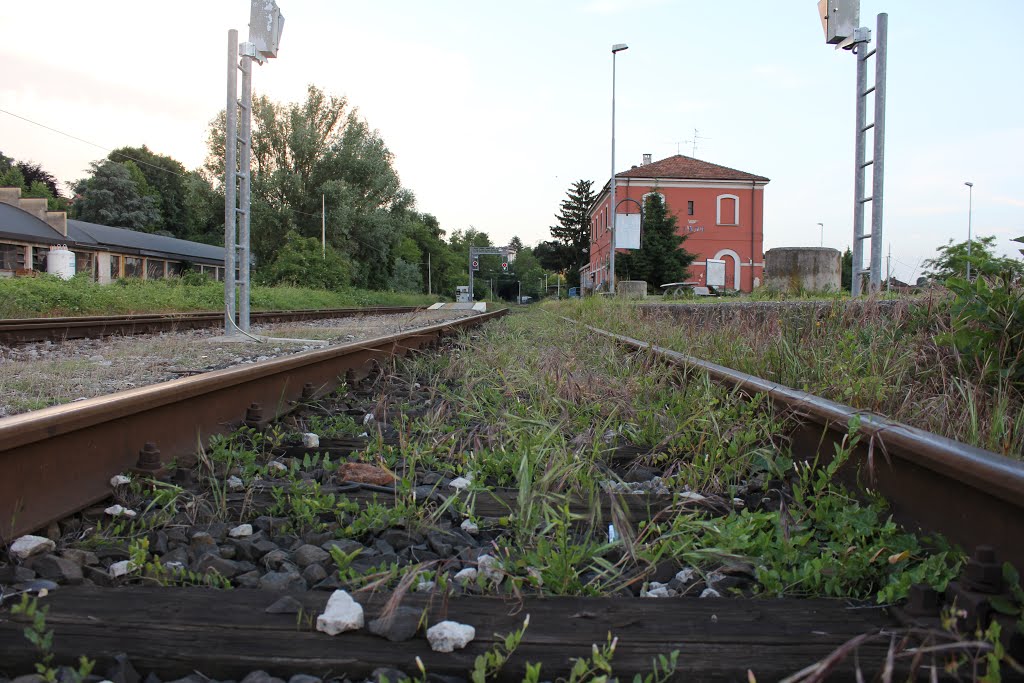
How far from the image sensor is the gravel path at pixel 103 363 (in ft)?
13.8

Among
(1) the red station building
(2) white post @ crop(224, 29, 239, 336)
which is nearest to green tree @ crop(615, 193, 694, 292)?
(1) the red station building

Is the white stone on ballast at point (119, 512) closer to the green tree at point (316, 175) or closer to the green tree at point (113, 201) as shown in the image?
the green tree at point (316, 175)

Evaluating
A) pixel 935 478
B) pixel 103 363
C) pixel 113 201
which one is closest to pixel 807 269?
pixel 103 363

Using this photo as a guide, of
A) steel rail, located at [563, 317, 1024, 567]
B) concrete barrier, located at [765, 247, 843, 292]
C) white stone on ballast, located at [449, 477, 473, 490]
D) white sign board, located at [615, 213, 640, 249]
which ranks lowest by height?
white stone on ballast, located at [449, 477, 473, 490]

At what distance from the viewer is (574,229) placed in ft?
323

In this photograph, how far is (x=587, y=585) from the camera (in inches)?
65.9

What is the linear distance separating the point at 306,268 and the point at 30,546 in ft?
116

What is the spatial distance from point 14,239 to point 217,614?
4058cm

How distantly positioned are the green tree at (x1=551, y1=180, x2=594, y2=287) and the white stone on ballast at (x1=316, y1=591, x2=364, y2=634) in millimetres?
94511

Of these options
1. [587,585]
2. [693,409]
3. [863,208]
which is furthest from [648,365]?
[863,208]

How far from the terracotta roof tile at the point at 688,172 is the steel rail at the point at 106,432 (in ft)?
178

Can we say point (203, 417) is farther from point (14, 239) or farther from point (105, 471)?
point (14, 239)

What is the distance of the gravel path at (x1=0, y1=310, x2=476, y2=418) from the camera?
4.22 m

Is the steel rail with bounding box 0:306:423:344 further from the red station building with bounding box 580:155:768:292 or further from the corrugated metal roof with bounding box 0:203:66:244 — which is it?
the red station building with bounding box 580:155:768:292
